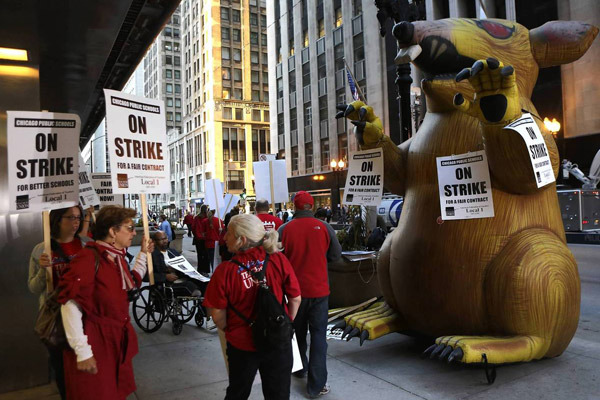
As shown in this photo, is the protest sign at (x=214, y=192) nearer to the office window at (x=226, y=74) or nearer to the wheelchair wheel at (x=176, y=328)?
the wheelchair wheel at (x=176, y=328)

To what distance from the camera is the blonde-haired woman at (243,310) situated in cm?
271

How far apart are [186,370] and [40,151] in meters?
2.70

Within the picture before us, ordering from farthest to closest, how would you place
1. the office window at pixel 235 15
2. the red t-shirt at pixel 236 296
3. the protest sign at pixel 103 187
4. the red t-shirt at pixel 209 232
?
the office window at pixel 235 15, the red t-shirt at pixel 209 232, the protest sign at pixel 103 187, the red t-shirt at pixel 236 296

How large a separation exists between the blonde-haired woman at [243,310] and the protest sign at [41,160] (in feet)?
5.79

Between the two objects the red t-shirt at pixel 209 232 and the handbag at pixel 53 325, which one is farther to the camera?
the red t-shirt at pixel 209 232

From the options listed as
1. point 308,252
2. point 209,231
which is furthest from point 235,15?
point 308,252

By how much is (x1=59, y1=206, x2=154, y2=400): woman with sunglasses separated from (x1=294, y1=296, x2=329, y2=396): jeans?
1.60 m

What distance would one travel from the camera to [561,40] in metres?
4.43

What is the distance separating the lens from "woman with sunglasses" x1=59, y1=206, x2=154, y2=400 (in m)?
2.65

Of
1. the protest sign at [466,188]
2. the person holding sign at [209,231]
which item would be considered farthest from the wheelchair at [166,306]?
the protest sign at [466,188]

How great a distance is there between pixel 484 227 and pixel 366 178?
148 cm

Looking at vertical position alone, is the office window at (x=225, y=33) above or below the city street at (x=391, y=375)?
above

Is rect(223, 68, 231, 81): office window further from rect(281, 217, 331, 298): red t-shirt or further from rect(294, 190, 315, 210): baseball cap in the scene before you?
rect(281, 217, 331, 298): red t-shirt

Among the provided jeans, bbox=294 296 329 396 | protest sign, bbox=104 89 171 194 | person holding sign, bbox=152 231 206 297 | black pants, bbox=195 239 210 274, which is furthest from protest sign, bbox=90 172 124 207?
black pants, bbox=195 239 210 274
